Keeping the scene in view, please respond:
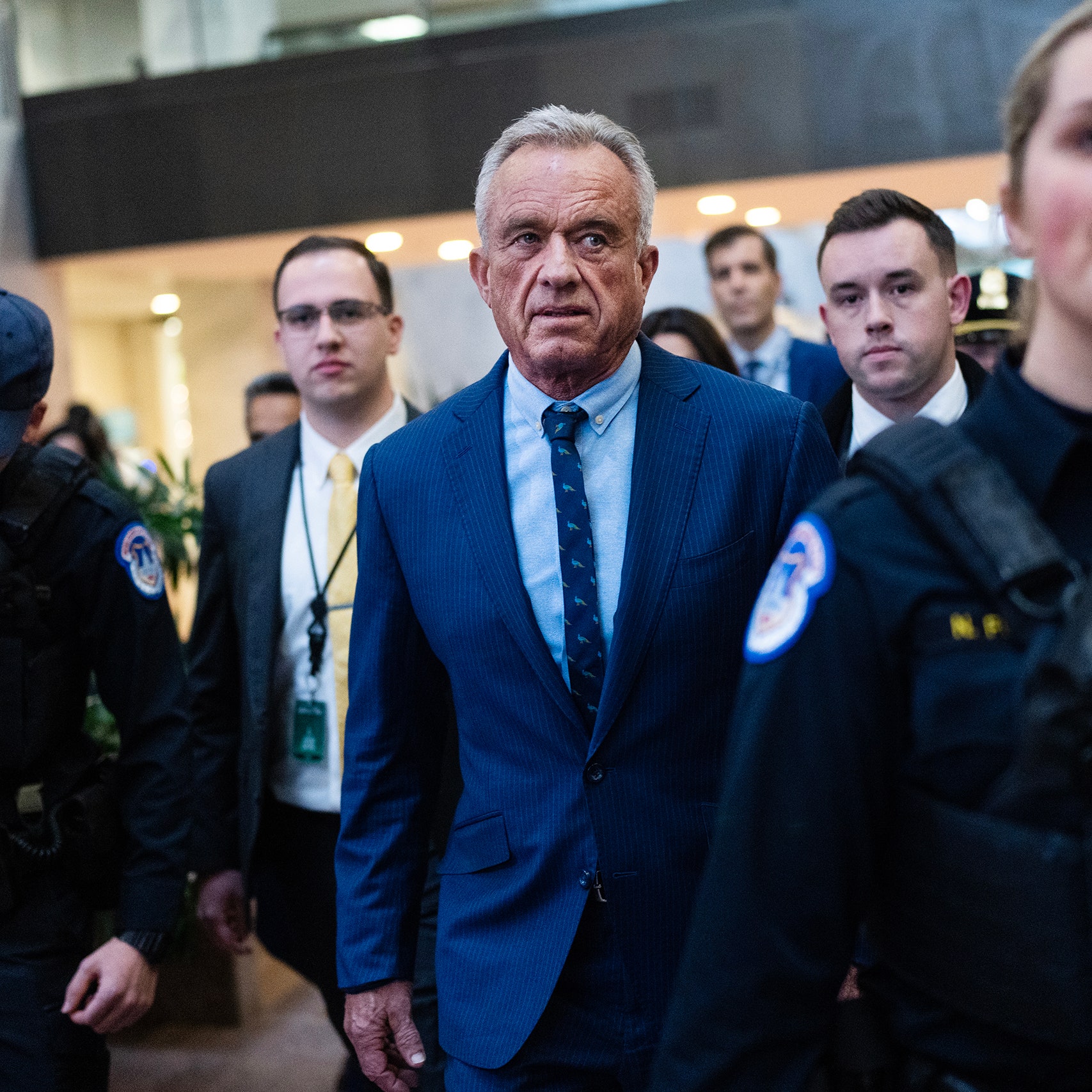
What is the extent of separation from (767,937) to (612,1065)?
0.59 m

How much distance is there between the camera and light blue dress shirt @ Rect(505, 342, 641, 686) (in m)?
1.55

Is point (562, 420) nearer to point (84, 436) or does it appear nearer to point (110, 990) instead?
point (110, 990)

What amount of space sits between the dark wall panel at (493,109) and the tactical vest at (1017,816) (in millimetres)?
6017

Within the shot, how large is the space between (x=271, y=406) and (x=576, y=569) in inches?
111

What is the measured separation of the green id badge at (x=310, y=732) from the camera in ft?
7.93

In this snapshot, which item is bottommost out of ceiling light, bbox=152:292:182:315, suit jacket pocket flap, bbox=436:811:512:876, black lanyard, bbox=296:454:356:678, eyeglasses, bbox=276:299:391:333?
suit jacket pocket flap, bbox=436:811:512:876

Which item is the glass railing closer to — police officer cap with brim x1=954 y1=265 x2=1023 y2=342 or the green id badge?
police officer cap with brim x1=954 y1=265 x2=1023 y2=342

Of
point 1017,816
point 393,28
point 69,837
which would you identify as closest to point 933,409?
point 1017,816

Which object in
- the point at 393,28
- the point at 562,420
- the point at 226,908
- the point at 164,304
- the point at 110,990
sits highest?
the point at 393,28

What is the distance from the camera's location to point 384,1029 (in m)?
1.69

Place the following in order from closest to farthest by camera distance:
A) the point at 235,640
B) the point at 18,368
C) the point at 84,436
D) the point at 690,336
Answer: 1. the point at 18,368
2. the point at 235,640
3. the point at 690,336
4. the point at 84,436

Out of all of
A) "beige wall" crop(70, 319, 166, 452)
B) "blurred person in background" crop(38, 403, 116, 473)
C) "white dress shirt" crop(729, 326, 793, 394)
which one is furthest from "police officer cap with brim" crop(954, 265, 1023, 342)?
"beige wall" crop(70, 319, 166, 452)

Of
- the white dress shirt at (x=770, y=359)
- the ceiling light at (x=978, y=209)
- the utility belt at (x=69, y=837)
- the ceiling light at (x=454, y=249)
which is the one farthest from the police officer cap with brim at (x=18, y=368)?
the ceiling light at (x=454, y=249)

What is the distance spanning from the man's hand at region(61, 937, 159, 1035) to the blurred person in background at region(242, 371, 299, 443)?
7.78ft
